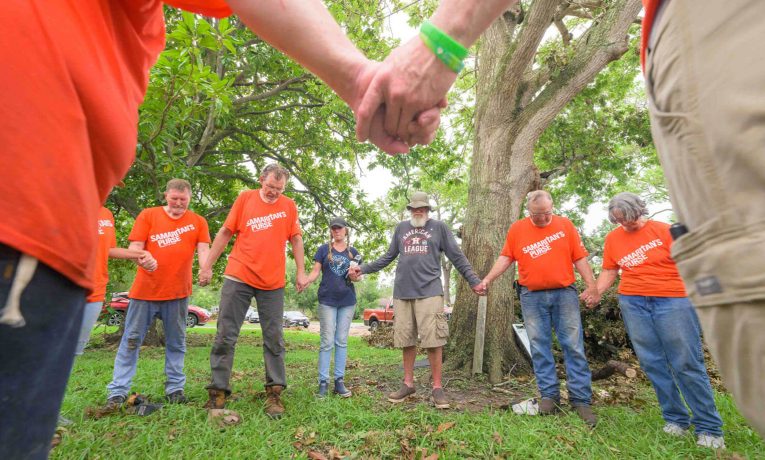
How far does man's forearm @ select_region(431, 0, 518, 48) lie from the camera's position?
0.97 m

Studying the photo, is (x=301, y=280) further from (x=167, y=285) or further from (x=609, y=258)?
(x=609, y=258)

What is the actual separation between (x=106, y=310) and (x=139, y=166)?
5.98 m

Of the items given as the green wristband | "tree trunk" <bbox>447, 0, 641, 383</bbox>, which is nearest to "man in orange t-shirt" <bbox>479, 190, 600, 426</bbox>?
"tree trunk" <bbox>447, 0, 641, 383</bbox>

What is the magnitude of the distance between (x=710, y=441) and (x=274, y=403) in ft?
12.7

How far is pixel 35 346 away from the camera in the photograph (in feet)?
2.13

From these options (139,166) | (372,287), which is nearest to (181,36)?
(139,166)

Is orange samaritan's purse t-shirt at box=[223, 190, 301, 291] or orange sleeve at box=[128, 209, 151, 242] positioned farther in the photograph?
orange sleeve at box=[128, 209, 151, 242]

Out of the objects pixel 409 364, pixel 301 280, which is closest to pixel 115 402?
pixel 301 280

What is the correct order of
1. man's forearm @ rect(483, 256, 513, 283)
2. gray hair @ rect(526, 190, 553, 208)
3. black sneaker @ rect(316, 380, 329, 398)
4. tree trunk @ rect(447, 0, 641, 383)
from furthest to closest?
tree trunk @ rect(447, 0, 641, 383) → man's forearm @ rect(483, 256, 513, 283) → black sneaker @ rect(316, 380, 329, 398) → gray hair @ rect(526, 190, 553, 208)

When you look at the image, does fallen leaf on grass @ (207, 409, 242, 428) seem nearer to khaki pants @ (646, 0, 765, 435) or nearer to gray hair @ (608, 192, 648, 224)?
khaki pants @ (646, 0, 765, 435)

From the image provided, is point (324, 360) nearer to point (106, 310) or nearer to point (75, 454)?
point (75, 454)

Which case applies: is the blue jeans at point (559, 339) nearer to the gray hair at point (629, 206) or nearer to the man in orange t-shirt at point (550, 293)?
the man in orange t-shirt at point (550, 293)

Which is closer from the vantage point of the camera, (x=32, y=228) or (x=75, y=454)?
(x=32, y=228)

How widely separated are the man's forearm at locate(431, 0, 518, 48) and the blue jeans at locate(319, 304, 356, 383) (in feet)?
15.5
